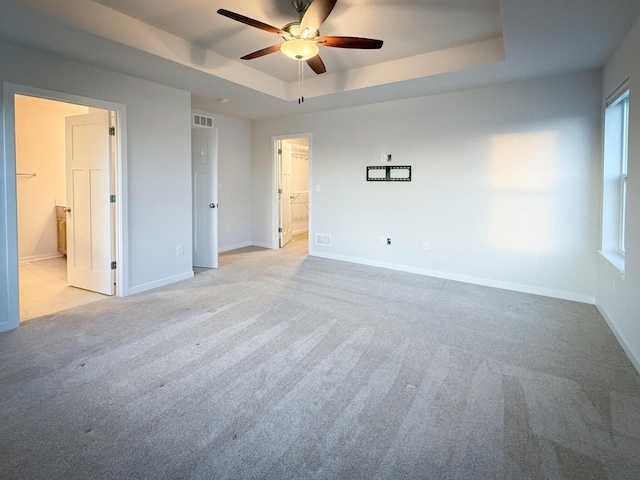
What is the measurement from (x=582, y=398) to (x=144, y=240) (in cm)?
446

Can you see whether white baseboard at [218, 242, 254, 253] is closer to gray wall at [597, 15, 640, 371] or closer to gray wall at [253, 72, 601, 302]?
gray wall at [253, 72, 601, 302]

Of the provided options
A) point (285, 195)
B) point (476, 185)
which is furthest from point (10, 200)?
point (476, 185)

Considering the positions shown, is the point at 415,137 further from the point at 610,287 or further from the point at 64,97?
the point at 64,97

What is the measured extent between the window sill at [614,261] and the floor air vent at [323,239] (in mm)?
3749

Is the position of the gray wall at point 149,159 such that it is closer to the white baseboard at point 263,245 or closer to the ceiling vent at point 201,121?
the ceiling vent at point 201,121

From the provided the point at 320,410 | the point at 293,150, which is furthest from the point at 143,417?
the point at 293,150

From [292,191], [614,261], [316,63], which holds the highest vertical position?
[316,63]

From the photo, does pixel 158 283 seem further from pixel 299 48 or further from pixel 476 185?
pixel 476 185

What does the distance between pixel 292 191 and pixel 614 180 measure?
19.3 feet

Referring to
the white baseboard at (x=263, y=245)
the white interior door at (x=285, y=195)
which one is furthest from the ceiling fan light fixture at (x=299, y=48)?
the white baseboard at (x=263, y=245)

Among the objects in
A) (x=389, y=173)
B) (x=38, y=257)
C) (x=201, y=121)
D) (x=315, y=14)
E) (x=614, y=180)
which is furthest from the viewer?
(x=201, y=121)

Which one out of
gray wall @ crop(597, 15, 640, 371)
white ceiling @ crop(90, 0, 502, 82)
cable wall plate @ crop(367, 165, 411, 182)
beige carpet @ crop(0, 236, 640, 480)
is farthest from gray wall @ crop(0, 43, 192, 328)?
gray wall @ crop(597, 15, 640, 371)

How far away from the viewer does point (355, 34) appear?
3.57m

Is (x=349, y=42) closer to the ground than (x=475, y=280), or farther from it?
farther from it
